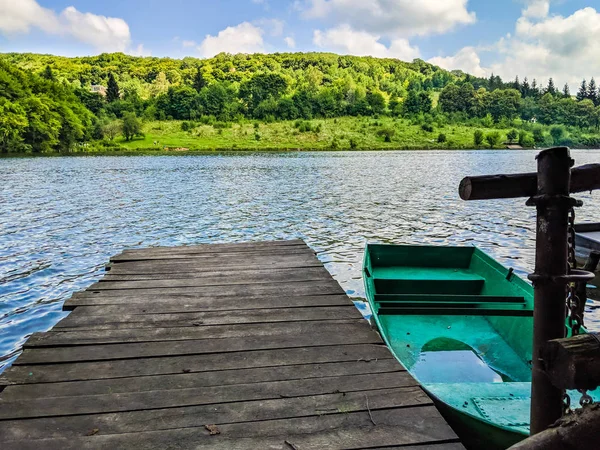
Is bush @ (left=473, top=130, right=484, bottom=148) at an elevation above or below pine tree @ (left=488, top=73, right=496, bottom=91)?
below

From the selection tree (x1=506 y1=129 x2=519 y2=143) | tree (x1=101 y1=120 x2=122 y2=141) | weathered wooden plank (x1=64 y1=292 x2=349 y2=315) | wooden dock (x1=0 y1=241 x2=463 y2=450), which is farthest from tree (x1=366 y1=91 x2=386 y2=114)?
wooden dock (x1=0 y1=241 x2=463 y2=450)

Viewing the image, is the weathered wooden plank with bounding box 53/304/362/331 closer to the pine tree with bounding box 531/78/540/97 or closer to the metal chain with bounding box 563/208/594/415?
the metal chain with bounding box 563/208/594/415

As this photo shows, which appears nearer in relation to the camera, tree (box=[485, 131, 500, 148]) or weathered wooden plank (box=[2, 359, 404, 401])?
weathered wooden plank (box=[2, 359, 404, 401])

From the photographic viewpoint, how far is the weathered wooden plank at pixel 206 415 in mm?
2986

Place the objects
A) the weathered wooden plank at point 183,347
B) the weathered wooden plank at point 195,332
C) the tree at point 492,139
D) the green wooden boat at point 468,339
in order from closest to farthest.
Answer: the green wooden boat at point 468,339 < the weathered wooden plank at point 183,347 < the weathered wooden plank at point 195,332 < the tree at point 492,139

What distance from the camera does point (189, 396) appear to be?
11.2 feet

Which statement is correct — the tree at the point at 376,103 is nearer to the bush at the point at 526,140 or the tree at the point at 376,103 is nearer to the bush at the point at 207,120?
the bush at the point at 526,140

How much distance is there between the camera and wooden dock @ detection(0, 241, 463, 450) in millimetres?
2938

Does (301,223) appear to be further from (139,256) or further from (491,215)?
(139,256)

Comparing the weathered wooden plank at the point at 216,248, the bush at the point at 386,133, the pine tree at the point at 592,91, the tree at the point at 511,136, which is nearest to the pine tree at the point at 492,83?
the pine tree at the point at 592,91

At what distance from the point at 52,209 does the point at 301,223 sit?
12.6 m

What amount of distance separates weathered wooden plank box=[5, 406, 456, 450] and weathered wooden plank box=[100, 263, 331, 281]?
3.94 meters

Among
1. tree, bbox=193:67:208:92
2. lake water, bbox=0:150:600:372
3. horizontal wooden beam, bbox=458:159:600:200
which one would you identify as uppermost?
tree, bbox=193:67:208:92

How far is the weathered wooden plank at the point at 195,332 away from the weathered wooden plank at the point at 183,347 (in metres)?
0.08
